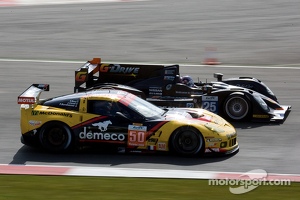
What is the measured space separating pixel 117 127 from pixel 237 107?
12.4 feet

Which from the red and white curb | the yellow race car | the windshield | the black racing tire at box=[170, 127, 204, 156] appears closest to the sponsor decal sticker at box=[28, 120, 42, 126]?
the yellow race car

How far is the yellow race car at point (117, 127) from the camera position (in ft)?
39.7

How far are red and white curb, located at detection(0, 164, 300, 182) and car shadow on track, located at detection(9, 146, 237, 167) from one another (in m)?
0.35

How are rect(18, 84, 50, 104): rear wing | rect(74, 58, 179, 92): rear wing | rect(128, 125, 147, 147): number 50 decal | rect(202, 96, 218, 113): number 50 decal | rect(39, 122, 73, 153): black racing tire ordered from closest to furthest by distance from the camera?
rect(128, 125, 147, 147): number 50 decal < rect(39, 122, 73, 153): black racing tire < rect(18, 84, 50, 104): rear wing < rect(202, 96, 218, 113): number 50 decal < rect(74, 58, 179, 92): rear wing

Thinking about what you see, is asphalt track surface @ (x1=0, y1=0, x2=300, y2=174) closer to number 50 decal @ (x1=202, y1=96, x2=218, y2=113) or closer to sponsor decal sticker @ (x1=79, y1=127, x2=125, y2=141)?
sponsor decal sticker @ (x1=79, y1=127, x2=125, y2=141)

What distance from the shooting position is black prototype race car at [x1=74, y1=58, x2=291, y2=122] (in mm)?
14898

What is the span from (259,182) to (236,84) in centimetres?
652

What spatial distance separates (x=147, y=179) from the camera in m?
10.7

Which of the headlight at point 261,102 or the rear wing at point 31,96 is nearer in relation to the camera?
the rear wing at point 31,96

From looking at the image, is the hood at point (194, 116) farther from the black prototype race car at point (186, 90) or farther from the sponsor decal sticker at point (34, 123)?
the sponsor decal sticker at point (34, 123)

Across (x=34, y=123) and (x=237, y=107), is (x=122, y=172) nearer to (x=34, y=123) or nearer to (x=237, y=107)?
(x=34, y=123)

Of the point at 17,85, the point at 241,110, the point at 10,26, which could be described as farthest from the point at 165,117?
the point at 10,26

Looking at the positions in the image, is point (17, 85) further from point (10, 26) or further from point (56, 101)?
point (10, 26)

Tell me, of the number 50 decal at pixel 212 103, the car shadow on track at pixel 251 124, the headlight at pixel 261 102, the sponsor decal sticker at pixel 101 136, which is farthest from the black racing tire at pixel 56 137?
the headlight at pixel 261 102
